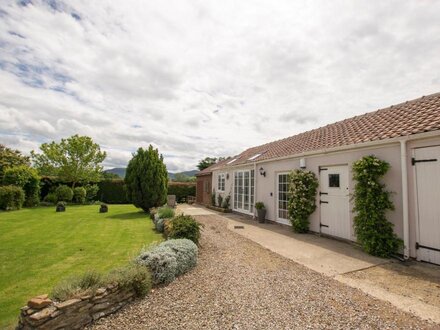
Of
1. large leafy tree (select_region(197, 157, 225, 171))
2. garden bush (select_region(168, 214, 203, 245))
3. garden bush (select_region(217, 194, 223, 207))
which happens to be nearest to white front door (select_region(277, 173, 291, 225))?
garden bush (select_region(168, 214, 203, 245))

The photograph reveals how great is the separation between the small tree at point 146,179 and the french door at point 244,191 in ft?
15.4

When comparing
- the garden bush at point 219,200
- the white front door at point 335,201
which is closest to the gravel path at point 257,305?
the white front door at point 335,201

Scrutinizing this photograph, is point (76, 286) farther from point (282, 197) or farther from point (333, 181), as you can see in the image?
point (282, 197)

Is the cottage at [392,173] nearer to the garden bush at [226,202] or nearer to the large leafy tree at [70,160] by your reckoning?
the garden bush at [226,202]

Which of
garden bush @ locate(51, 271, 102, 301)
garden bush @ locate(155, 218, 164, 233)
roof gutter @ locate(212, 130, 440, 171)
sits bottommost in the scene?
garden bush @ locate(155, 218, 164, 233)

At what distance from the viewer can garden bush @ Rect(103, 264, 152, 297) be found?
3785mm

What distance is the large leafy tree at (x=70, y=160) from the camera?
23.3 metres

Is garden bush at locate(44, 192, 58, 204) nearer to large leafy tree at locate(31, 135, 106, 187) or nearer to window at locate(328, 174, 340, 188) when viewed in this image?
large leafy tree at locate(31, 135, 106, 187)

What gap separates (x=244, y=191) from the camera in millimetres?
14797

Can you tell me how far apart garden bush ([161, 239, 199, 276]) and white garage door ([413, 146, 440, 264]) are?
5382mm

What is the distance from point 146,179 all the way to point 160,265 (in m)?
10.2

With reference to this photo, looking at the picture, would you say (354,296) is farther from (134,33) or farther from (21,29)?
(21,29)

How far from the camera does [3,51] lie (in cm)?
697

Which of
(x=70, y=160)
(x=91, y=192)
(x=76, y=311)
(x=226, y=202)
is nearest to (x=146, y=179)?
(x=226, y=202)
